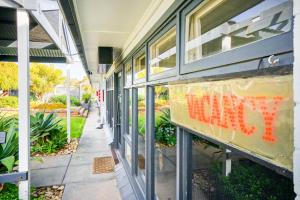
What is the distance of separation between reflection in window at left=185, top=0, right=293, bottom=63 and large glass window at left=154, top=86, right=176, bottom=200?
749mm

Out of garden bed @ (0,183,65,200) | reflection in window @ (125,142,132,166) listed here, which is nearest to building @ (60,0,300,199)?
reflection in window @ (125,142,132,166)

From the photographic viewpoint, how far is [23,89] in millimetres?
2240

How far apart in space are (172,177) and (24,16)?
217 centimetres

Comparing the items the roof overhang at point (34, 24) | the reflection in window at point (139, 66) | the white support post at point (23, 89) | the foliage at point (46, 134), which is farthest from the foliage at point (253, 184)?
the foliage at point (46, 134)

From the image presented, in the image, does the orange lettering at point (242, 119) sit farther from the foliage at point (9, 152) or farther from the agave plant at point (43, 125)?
the agave plant at point (43, 125)

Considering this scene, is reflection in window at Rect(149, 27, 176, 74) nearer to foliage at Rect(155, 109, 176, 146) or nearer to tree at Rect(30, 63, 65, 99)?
foliage at Rect(155, 109, 176, 146)

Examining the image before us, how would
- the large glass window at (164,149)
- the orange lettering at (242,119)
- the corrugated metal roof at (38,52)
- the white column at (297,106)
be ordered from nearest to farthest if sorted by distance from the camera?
the white column at (297,106)
the orange lettering at (242,119)
the large glass window at (164,149)
the corrugated metal roof at (38,52)

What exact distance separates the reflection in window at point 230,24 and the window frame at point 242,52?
0.03m

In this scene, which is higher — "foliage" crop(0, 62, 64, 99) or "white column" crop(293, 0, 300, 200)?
"foliage" crop(0, 62, 64, 99)

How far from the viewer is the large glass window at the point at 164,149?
7.63 ft

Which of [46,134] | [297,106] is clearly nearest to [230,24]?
[297,106]

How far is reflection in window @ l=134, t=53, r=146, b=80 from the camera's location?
3.20 metres

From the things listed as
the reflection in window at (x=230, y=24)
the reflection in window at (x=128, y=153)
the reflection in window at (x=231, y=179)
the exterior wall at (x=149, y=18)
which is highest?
the exterior wall at (x=149, y=18)

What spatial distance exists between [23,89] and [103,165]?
350cm
